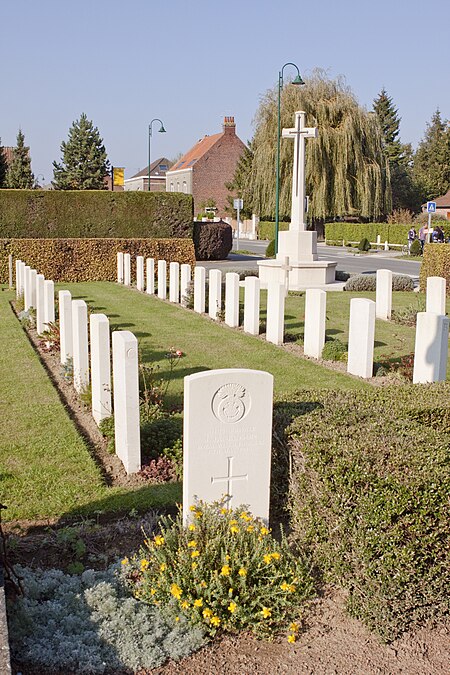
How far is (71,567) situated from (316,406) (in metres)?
1.89

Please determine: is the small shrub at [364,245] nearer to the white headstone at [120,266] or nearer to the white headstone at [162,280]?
the white headstone at [120,266]

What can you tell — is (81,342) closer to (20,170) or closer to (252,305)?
(252,305)

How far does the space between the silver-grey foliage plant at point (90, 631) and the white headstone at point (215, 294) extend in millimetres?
10230

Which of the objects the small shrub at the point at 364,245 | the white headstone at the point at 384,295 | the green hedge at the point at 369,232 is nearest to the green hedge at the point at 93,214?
the white headstone at the point at 384,295

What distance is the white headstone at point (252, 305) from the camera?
11641 mm

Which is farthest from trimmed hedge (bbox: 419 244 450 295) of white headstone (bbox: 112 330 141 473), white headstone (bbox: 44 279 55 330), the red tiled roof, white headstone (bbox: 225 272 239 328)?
the red tiled roof

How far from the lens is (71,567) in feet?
13.0

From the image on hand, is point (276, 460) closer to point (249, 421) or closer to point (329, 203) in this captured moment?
point (249, 421)

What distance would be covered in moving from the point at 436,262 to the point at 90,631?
16699 mm

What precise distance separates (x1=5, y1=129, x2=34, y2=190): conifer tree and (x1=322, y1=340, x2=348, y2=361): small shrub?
48.5 meters

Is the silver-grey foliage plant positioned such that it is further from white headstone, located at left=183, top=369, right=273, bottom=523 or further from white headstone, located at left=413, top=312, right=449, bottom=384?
white headstone, located at left=413, top=312, right=449, bottom=384

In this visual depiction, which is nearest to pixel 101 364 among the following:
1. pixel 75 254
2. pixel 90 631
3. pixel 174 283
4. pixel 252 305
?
pixel 90 631

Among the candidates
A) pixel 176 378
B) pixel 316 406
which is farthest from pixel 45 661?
pixel 176 378

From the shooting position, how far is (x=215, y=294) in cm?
1393
